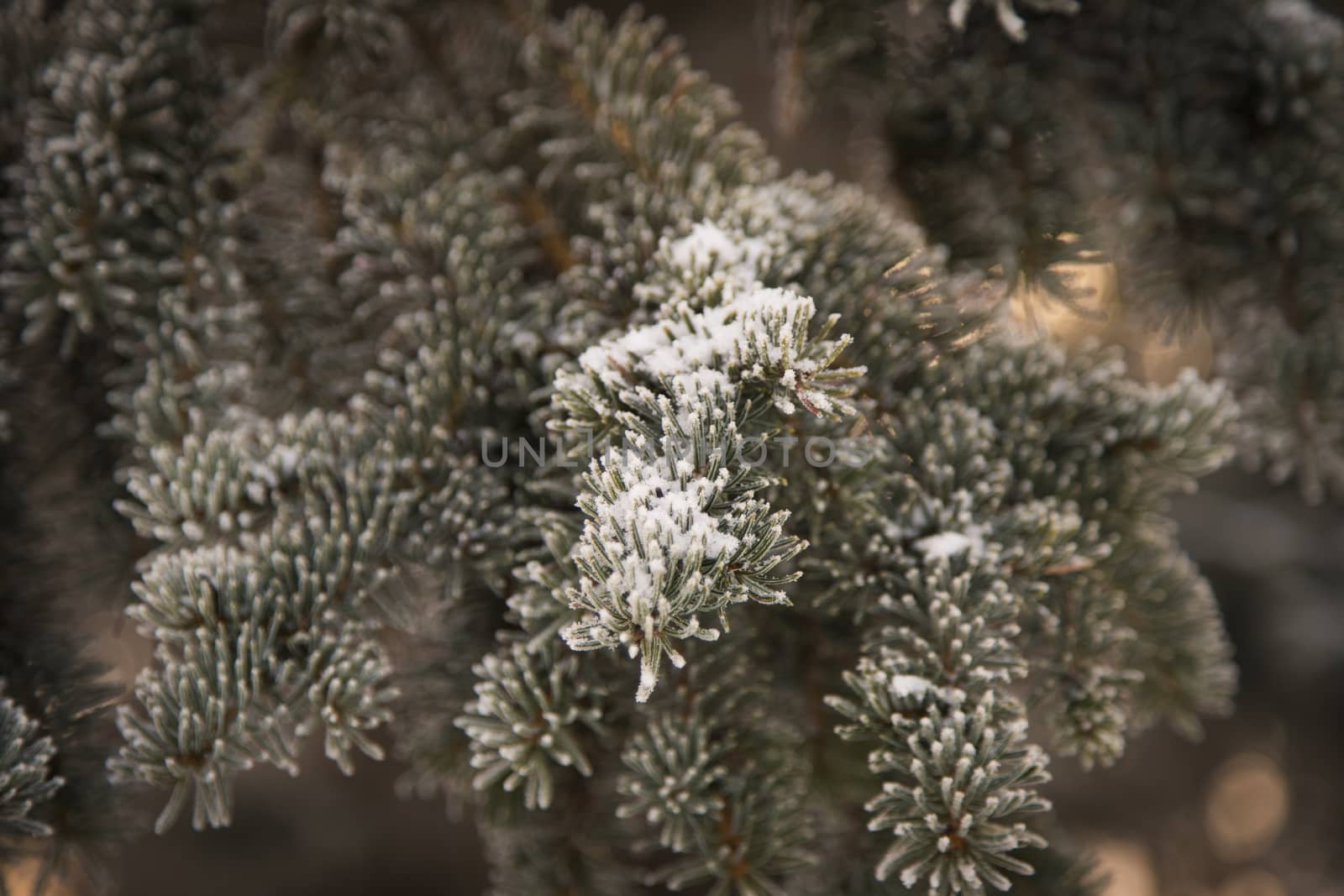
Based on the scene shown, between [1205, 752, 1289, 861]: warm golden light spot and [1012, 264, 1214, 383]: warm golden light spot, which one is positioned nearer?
[1012, 264, 1214, 383]: warm golden light spot

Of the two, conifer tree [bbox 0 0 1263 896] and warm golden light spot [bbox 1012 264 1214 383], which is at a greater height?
warm golden light spot [bbox 1012 264 1214 383]

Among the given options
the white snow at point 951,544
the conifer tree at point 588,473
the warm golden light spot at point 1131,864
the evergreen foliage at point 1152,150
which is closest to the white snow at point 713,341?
the conifer tree at point 588,473

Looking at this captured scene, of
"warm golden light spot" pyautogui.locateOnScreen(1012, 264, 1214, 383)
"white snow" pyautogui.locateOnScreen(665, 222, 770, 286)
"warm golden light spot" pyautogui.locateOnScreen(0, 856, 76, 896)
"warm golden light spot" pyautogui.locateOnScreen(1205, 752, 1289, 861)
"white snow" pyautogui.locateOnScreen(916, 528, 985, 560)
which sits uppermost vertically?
"warm golden light spot" pyautogui.locateOnScreen(1012, 264, 1214, 383)

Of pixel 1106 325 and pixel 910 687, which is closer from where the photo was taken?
pixel 910 687

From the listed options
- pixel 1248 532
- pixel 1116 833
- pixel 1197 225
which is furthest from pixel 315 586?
pixel 1116 833

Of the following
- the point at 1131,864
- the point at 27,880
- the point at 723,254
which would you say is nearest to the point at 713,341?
the point at 723,254

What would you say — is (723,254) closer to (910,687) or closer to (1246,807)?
(910,687)

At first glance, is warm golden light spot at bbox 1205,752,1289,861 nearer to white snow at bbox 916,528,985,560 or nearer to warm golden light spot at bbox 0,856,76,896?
white snow at bbox 916,528,985,560

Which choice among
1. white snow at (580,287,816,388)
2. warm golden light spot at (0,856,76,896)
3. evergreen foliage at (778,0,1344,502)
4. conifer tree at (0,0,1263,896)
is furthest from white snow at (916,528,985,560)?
warm golden light spot at (0,856,76,896)
